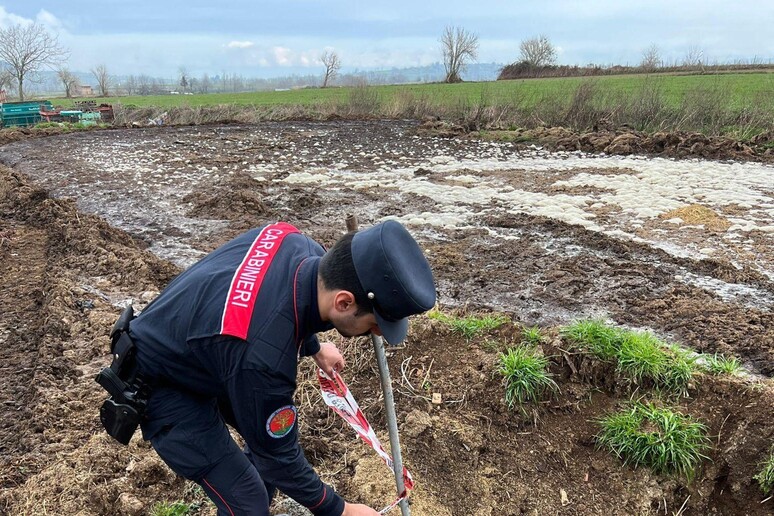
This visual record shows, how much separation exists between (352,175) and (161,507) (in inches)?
364

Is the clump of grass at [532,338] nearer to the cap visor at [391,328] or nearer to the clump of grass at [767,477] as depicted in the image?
the clump of grass at [767,477]

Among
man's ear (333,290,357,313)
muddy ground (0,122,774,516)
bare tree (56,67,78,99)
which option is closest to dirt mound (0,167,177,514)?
muddy ground (0,122,774,516)

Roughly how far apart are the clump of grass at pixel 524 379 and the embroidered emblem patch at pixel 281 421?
79.0 inches

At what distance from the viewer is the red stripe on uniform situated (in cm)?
176

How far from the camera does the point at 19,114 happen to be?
2389 centimetres

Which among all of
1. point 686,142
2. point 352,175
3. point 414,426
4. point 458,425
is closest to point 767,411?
point 458,425

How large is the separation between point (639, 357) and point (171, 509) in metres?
3.05

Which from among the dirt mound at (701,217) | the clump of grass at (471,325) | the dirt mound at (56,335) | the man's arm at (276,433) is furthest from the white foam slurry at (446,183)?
the man's arm at (276,433)

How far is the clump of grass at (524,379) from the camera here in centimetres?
350

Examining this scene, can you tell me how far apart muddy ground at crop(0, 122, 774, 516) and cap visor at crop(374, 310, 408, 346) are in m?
1.55

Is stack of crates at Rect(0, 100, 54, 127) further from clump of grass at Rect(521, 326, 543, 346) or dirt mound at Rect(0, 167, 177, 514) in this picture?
clump of grass at Rect(521, 326, 543, 346)

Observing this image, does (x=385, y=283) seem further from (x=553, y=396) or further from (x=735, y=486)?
(x=735, y=486)

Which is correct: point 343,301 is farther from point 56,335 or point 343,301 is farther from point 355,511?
point 56,335

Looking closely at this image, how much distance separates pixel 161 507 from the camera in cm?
292
